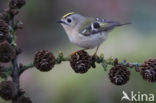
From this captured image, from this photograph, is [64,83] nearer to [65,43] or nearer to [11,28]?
[65,43]

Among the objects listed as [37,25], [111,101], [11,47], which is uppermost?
[11,47]

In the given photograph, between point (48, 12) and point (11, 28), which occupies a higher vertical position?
point (11, 28)

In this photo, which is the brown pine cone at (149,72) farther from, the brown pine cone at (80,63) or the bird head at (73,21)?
the bird head at (73,21)

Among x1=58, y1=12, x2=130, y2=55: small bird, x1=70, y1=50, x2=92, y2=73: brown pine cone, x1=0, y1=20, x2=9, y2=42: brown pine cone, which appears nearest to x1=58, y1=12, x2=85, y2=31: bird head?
x1=58, y1=12, x2=130, y2=55: small bird

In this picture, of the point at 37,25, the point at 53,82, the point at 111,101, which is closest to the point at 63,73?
the point at 53,82

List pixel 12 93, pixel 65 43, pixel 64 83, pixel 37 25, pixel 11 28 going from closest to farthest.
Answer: pixel 12 93
pixel 11 28
pixel 64 83
pixel 65 43
pixel 37 25

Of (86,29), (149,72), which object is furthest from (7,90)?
(86,29)

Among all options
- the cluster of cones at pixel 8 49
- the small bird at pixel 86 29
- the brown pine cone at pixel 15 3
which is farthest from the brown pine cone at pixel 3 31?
the small bird at pixel 86 29
